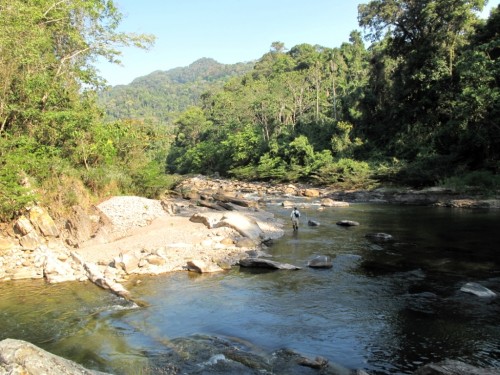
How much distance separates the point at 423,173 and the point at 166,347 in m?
34.0

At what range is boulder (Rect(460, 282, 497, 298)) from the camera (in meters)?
11.3

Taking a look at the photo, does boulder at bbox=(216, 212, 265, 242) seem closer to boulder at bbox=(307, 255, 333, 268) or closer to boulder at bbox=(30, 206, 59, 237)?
boulder at bbox=(307, 255, 333, 268)

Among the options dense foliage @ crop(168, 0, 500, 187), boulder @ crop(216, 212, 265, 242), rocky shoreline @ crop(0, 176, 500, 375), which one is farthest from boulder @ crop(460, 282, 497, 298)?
dense foliage @ crop(168, 0, 500, 187)

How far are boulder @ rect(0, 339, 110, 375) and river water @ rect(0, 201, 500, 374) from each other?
8.85 feet

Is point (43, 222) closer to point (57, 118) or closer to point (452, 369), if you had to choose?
point (57, 118)

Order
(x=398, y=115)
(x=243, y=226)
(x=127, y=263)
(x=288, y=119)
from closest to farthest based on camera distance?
1. (x=127, y=263)
2. (x=243, y=226)
3. (x=398, y=115)
4. (x=288, y=119)

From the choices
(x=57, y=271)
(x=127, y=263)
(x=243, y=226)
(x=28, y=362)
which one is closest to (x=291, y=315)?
(x=28, y=362)

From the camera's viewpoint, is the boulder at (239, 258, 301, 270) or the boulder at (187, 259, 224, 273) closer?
the boulder at (187, 259, 224, 273)

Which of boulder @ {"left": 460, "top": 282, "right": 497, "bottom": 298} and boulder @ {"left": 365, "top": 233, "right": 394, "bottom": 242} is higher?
boulder @ {"left": 460, "top": 282, "right": 497, "bottom": 298}

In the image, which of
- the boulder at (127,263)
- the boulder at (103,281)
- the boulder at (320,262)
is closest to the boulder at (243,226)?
the boulder at (320,262)

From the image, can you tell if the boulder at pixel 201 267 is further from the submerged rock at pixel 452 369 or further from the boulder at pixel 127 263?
the submerged rock at pixel 452 369

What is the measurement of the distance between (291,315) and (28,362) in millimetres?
6759

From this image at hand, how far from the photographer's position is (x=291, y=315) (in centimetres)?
1055

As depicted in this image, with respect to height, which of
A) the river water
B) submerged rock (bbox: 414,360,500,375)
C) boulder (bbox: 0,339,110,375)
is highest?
boulder (bbox: 0,339,110,375)
